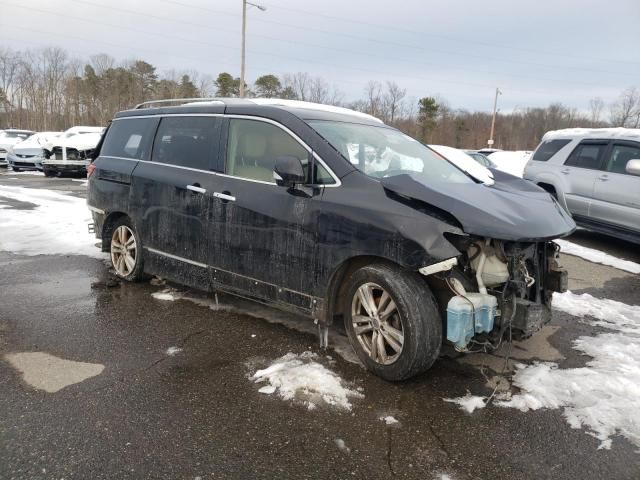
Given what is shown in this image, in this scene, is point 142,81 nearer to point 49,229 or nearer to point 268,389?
point 49,229

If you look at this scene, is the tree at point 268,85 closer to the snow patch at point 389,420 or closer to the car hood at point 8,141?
the car hood at point 8,141

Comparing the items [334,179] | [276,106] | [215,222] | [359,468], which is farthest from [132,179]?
[359,468]

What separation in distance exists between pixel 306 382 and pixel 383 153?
1934 mm

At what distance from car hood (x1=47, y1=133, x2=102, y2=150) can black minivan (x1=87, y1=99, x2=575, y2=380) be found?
15.1 meters

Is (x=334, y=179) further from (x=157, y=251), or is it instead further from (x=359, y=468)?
(x=157, y=251)

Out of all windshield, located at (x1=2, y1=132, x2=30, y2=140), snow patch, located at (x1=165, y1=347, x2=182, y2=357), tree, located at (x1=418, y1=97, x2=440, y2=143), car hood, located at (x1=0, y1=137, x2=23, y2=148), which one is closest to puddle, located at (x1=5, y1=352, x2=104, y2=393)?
snow patch, located at (x1=165, y1=347, x2=182, y2=357)

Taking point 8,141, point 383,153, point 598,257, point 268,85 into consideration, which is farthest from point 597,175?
point 268,85

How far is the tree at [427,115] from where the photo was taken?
6406 cm

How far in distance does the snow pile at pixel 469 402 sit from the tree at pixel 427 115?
208 ft

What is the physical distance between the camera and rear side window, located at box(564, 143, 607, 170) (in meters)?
8.45

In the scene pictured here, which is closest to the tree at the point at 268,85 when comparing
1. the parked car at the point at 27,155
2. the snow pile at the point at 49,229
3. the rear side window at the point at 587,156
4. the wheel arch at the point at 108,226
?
the parked car at the point at 27,155

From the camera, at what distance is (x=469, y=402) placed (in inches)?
124

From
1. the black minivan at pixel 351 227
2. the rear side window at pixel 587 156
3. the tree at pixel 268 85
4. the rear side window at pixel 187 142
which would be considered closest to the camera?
the black minivan at pixel 351 227

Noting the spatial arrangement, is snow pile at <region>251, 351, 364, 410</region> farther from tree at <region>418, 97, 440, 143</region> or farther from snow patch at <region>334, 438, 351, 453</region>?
tree at <region>418, 97, 440, 143</region>
